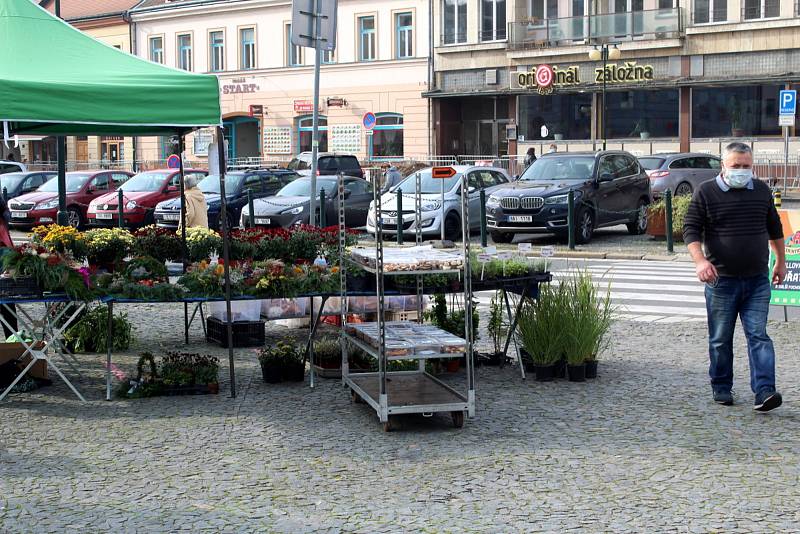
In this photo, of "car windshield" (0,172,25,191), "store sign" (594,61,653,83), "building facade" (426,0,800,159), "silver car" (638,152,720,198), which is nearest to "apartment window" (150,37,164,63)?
"building facade" (426,0,800,159)

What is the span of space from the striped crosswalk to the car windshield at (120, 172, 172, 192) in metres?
12.8

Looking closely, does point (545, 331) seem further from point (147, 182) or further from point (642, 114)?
point (642, 114)

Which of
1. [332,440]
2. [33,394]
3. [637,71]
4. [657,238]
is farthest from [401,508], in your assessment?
[637,71]

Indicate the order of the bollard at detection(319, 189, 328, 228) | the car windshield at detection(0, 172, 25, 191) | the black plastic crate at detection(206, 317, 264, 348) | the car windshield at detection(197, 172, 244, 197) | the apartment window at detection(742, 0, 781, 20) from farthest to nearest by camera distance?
the apartment window at detection(742, 0, 781, 20)
the car windshield at detection(0, 172, 25, 191)
the car windshield at detection(197, 172, 244, 197)
the bollard at detection(319, 189, 328, 228)
the black plastic crate at detection(206, 317, 264, 348)

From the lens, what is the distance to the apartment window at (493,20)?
46.3 m

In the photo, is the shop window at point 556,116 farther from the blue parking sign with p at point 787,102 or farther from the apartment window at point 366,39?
the blue parking sign with p at point 787,102

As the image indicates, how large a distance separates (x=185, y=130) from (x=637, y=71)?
34.5 metres

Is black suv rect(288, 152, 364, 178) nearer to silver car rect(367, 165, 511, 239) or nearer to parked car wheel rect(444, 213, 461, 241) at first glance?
silver car rect(367, 165, 511, 239)

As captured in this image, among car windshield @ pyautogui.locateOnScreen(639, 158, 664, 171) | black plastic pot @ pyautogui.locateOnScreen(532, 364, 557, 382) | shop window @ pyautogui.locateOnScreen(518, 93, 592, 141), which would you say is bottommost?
black plastic pot @ pyautogui.locateOnScreen(532, 364, 557, 382)

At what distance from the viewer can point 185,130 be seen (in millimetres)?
10383

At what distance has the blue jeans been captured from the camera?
777 cm

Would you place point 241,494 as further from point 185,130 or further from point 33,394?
point 185,130

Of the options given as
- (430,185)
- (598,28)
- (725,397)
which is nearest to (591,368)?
(725,397)

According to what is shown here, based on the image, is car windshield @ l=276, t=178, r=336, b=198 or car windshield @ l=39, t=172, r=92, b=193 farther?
car windshield @ l=39, t=172, r=92, b=193
